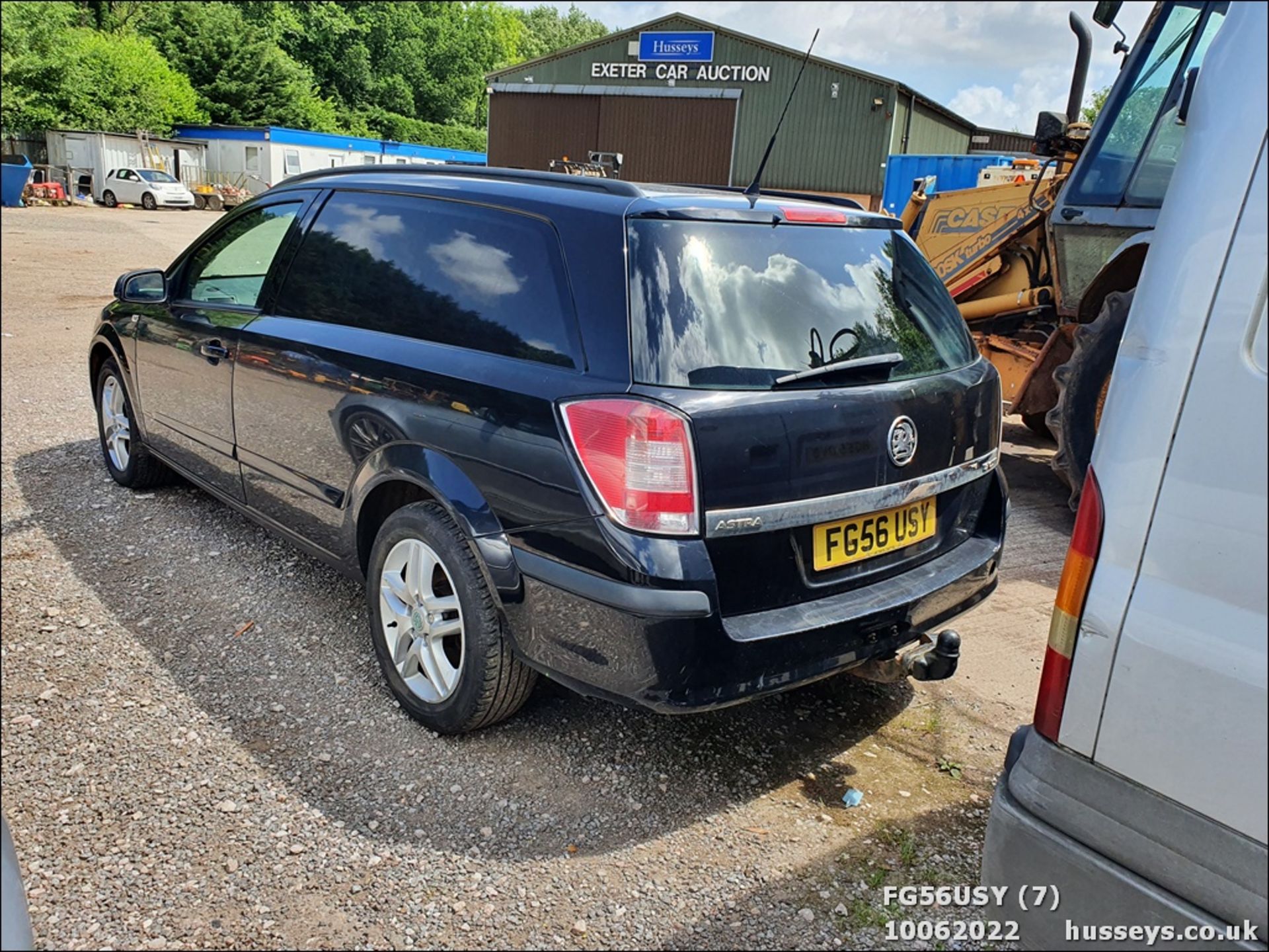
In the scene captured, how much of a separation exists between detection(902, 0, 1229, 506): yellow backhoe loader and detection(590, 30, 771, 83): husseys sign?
74.1 ft

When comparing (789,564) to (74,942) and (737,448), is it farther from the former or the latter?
(74,942)

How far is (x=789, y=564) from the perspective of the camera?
2.72 meters

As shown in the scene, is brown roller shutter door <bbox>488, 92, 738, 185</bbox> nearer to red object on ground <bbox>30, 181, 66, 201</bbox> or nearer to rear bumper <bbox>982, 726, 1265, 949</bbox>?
red object on ground <bbox>30, 181, 66, 201</bbox>

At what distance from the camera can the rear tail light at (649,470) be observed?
2533mm

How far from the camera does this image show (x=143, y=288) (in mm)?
4820

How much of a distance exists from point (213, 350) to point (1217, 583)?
392cm

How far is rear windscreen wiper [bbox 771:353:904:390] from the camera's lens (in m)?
2.73

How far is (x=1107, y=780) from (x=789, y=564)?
1068 millimetres

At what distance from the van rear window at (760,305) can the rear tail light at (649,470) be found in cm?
12

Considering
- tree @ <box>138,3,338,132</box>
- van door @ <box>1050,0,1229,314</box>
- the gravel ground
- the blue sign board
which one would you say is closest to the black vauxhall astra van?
the gravel ground

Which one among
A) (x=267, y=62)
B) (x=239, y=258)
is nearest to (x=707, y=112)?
(x=239, y=258)

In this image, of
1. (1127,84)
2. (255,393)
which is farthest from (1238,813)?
(1127,84)

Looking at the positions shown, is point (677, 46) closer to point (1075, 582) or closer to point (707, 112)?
point (707, 112)

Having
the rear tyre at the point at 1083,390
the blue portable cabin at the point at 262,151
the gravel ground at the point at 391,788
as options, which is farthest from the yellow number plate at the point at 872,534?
the blue portable cabin at the point at 262,151
